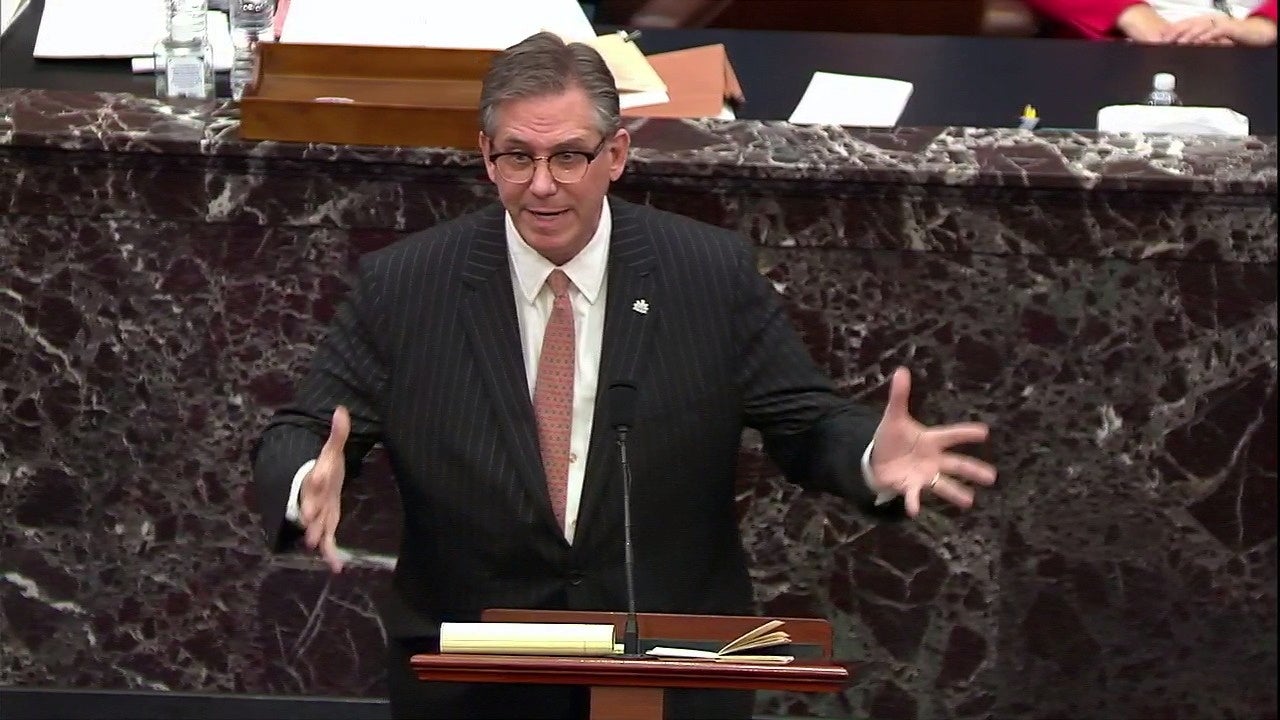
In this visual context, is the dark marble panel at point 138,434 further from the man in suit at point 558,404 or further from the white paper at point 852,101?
the white paper at point 852,101

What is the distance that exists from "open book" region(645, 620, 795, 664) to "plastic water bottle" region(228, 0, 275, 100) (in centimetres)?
188

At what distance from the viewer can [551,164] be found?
2.59 metres

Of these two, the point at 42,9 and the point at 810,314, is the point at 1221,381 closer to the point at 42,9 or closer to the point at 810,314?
the point at 810,314

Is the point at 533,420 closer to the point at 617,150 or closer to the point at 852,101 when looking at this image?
the point at 617,150

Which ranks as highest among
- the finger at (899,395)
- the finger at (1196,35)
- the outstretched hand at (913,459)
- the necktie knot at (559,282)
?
the finger at (1196,35)

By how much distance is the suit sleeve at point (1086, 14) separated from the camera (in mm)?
4535

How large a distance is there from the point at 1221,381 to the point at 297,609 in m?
1.75

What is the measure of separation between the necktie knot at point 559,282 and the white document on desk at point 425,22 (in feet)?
3.48

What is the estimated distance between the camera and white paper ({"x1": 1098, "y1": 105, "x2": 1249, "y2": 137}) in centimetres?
360

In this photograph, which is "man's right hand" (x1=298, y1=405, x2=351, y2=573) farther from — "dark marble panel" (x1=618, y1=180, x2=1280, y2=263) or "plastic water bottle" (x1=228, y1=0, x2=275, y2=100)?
"plastic water bottle" (x1=228, y1=0, x2=275, y2=100)

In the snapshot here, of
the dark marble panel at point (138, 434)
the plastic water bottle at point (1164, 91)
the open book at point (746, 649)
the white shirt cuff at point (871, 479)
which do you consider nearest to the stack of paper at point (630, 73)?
the dark marble panel at point (138, 434)

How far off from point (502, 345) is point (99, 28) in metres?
1.67

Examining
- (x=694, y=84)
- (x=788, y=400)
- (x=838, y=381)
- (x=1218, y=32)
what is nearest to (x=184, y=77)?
(x=694, y=84)

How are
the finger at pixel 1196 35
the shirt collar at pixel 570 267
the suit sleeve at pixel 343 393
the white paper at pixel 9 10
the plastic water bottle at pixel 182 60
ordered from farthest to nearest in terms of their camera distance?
the finger at pixel 1196 35, the white paper at pixel 9 10, the plastic water bottle at pixel 182 60, the shirt collar at pixel 570 267, the suit sleeve at pixel 343 393
